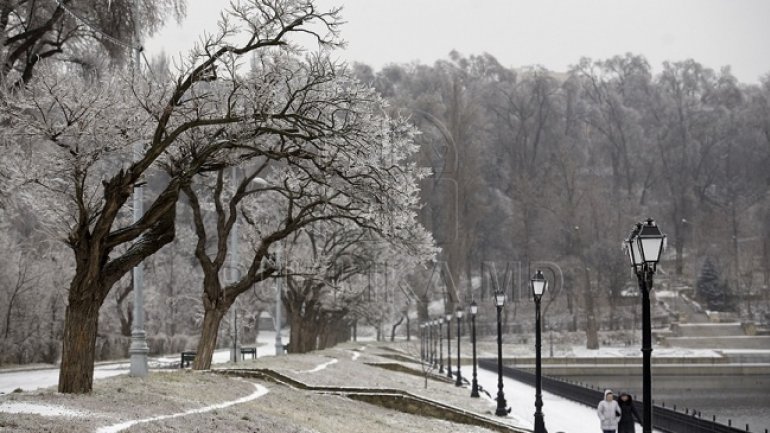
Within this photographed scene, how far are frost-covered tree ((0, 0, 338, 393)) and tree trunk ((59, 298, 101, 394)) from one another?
0.05 feet

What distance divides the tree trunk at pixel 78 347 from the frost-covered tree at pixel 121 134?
1cm

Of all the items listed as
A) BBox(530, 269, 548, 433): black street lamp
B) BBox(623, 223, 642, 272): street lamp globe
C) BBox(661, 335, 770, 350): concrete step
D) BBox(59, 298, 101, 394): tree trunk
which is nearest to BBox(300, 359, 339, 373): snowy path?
BBox(530, 269, 548, 433): black street lamp

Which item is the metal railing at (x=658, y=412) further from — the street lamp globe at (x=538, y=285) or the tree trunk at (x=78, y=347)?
the tree trunk at (x=78, y=347)

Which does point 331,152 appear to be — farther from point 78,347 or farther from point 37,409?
point 37,409

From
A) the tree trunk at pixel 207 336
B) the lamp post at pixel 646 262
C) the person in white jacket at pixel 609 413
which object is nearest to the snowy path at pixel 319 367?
the tree trunk at pixel 207 336

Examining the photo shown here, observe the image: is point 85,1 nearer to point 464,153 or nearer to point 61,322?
point 61,322

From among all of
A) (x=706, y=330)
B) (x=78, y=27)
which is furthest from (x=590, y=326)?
(x=78, y=27)

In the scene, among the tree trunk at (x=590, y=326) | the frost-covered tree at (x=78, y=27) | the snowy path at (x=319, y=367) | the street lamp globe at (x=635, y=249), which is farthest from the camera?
the tree trunk at (x=590, y=326)

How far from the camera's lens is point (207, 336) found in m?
21.3

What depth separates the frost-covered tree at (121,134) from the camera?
45.8 feet

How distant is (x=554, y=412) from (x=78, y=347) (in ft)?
70.4

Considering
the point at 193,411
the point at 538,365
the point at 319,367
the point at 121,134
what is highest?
the point at 121,134

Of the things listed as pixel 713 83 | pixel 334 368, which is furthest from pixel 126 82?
pixel 713 83

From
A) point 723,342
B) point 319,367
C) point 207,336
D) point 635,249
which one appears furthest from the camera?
point 723,342
